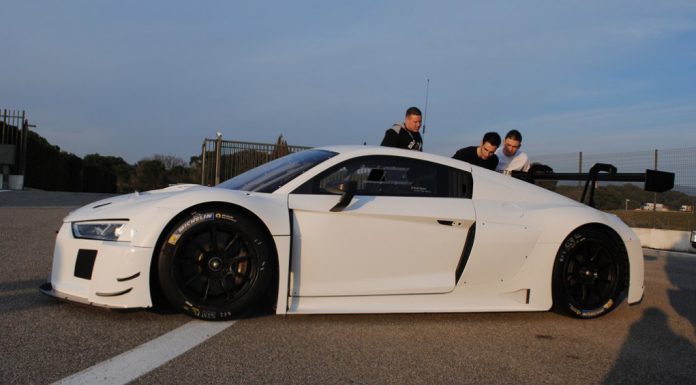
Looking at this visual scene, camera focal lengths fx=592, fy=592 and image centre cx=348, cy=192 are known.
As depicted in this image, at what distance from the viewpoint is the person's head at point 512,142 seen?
6938mm

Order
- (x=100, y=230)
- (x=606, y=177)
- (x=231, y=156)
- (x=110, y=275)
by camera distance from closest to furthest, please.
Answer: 1. (x=110, y=275)
2. (x=100, y=230)
3. (x=606, y=177)
4. (x=231, y=156)

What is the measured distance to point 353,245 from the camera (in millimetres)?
4078

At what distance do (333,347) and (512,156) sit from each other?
4302 mm

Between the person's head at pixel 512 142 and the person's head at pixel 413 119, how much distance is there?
41.0 inches

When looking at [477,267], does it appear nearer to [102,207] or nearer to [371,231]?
[371,231]

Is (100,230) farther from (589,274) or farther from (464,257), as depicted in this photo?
(589,274)

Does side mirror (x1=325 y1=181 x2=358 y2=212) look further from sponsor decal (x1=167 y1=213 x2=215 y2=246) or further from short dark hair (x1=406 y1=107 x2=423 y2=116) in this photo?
short dark hair (x1=406 y1=107 x2=423 y2=116)

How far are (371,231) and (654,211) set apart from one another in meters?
11.1

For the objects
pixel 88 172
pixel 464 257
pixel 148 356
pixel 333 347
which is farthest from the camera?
pixel 88 172

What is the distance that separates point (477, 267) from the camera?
14.3 ft

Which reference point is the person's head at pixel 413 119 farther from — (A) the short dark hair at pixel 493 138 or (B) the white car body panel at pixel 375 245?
(B) the white car body panel at pixel 375 245

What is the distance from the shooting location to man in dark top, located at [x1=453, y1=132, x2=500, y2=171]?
6270 millimetres

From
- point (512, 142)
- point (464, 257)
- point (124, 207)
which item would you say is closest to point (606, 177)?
point (512, 142)

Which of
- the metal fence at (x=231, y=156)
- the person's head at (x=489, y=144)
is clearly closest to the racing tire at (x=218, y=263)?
the person's head at (x=489, y=144)
